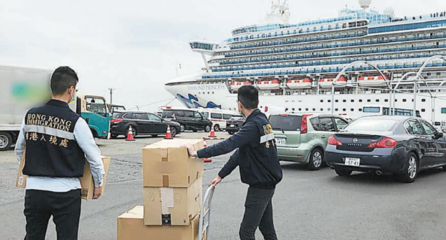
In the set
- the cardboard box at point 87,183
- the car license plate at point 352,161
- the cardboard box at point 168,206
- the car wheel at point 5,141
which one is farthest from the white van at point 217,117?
the cardboard box at point 87,183

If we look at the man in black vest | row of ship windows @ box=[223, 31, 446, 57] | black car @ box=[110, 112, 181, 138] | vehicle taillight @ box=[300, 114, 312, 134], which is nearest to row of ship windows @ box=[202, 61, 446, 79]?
row of ship windows @ box=[223, 31, 446, 57]

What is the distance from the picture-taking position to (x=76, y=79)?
2926 millimetres

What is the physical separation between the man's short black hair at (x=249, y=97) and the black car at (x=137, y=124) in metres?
16.9

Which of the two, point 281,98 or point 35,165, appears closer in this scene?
point 35,165

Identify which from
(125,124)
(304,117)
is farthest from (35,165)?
(125,124)

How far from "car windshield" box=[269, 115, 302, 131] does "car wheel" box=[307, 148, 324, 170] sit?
734 millimetres

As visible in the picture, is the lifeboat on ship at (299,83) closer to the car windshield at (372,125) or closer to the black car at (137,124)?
the black car at (137,124)

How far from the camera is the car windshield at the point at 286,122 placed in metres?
→ 10.2

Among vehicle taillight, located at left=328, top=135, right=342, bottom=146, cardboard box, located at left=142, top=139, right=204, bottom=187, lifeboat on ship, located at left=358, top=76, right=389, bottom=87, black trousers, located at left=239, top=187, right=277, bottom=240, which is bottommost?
black trousers, located at left=239, top=187, right=277, bottom=240

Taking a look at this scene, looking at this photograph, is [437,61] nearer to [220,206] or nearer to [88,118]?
[88,118]

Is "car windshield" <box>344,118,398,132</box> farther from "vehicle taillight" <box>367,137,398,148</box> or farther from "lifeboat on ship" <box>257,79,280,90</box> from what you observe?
"lifeboat on ship" <box>257,79,280,90</box>

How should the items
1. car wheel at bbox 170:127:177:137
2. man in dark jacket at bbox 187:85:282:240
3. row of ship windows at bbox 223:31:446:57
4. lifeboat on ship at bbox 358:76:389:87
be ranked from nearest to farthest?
man in dark jacket at bbox 187:85:282:240 → car wheel at bbox 170:127:177:137 → lifeboat on ship at bbox 358:76:389:87 → row of ship windows at bbox 223:31:446:57

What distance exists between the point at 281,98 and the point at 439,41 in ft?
53.3

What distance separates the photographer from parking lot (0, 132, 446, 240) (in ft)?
15.5
